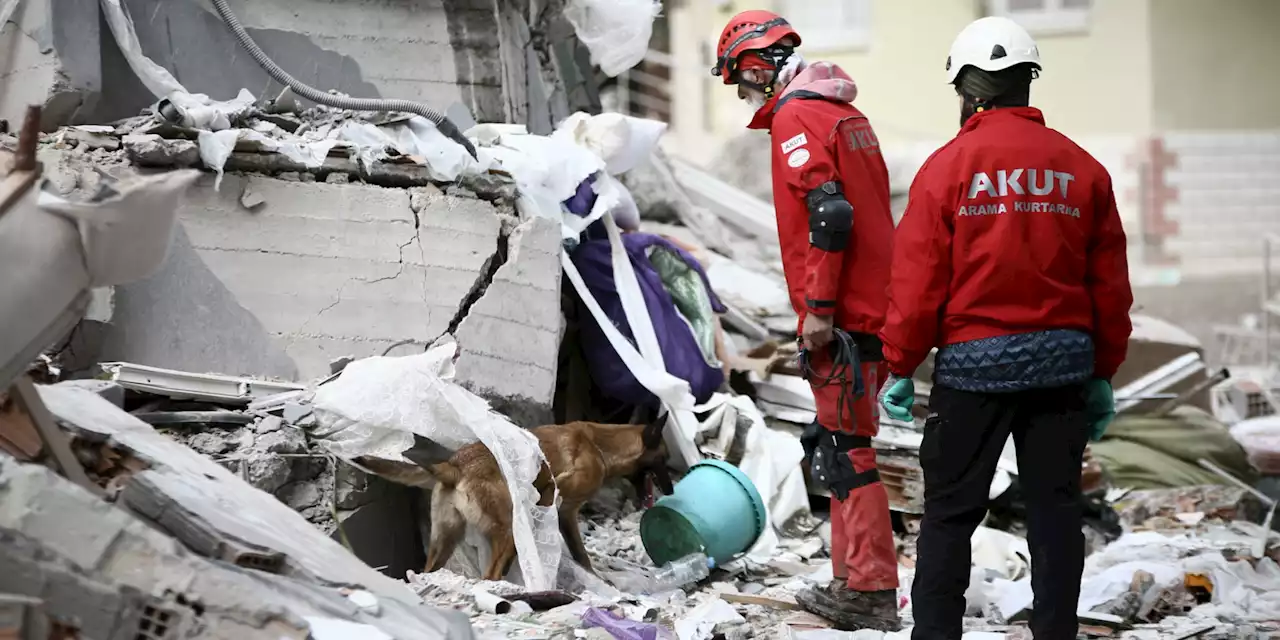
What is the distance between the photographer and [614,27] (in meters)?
6.57

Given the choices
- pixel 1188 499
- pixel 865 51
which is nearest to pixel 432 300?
pixel 1188 499

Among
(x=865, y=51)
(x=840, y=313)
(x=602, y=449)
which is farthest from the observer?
(x=865, y=51)

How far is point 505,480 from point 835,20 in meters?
11.3

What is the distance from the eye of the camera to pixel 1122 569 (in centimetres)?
473

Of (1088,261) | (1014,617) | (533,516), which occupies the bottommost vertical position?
(1014,617)

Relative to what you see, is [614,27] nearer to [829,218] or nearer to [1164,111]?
[829,218]

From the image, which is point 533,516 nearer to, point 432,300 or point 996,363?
point 432,300

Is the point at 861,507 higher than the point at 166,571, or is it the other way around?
the point at 166,571

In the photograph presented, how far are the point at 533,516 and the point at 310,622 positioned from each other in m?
1.62

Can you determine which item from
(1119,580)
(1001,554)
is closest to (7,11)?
(1001,554)

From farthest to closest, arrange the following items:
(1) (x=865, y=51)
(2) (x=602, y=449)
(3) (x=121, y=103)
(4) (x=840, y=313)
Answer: (1) (x=865, y=51) → (3) (x=121, y=103) → (2) (x=602, y=449) → (4) (x=840, y=313)

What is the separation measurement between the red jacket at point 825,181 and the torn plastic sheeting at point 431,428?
41.0 inches

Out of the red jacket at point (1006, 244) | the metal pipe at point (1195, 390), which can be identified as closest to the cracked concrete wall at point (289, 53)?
the red jacket at point (1006, 244)

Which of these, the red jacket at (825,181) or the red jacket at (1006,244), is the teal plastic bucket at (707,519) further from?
the red jacket at (1006,244)
